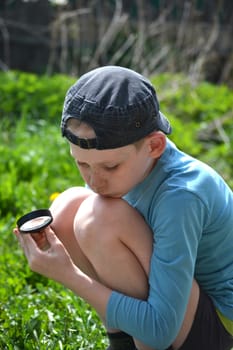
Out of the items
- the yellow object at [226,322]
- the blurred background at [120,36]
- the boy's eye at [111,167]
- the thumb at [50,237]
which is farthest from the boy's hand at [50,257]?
the blurred background at [120,36]

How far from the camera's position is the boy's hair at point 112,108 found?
1.97 meters

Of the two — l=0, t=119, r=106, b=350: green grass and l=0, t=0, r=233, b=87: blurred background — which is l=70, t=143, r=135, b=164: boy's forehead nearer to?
l=0, t=119, r=106, b=350: green grass

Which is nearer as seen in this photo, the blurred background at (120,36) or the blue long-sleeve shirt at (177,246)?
the blue long-sleeve shirt at (177,246)

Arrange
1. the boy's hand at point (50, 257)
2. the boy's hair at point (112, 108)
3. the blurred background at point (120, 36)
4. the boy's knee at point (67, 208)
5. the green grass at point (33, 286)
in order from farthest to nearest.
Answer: the blurred background at point (120, 36)
the green grass at point (33, 286)
the boy's knee at point (67, 208)
the boy's hand at point (50, 257)
the boy's hair at point (112, 108)

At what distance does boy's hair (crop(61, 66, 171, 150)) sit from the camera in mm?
1967

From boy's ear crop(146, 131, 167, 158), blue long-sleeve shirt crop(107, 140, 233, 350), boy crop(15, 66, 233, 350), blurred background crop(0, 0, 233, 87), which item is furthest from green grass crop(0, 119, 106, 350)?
blurred background crop(0, 0, 233, 87)

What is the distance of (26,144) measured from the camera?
486 centimetres

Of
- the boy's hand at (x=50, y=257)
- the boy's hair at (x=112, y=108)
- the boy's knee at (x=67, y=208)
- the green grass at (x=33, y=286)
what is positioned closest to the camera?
the boy's hair at (x=112, y=108)

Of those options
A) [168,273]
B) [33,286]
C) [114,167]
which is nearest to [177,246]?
[168,273]

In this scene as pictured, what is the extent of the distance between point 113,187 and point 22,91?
4.33 m

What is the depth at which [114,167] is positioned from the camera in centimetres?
206

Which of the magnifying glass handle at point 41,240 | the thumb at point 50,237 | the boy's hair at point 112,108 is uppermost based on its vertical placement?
the boy's hair at point 112,108

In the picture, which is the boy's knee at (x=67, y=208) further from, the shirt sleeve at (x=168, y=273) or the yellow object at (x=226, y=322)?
the yellow object at (x=226, y=322)

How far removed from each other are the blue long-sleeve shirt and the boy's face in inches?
2.6
